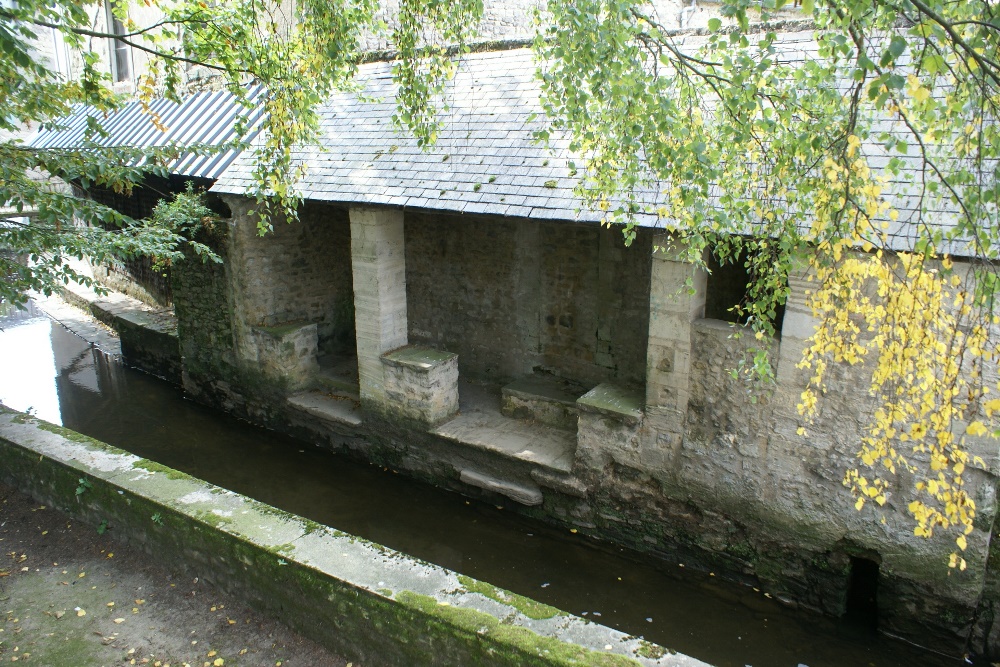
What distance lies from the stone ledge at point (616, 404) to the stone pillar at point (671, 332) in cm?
18

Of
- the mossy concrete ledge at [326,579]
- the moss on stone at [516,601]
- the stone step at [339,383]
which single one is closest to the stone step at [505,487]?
the stone step at [339,383]

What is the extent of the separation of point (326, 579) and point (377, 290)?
12.8 ft

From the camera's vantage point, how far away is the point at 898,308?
121 inches

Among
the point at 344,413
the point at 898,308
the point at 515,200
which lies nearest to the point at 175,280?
the point at 344,413

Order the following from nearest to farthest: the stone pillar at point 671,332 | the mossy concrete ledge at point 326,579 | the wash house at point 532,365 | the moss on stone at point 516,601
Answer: the mossy concrete ledge at point 326,579 → the moss on stone at point 516,601 → the wash house at point 532,365 → the stone pillar at point 671,332

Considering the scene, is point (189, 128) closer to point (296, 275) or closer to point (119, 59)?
point (296, 275)

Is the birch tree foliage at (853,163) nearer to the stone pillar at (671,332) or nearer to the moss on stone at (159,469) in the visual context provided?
the stone pillar at (671,332)

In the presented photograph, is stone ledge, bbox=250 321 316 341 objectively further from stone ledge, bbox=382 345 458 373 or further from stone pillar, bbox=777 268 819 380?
stone pillar, bbox=777 268 819 380

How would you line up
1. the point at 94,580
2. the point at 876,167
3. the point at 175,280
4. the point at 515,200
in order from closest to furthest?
1. the point at 94,580
2. the point at 876,167
3. the point at 515,200
4. the point at 175,280

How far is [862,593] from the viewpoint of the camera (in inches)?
209

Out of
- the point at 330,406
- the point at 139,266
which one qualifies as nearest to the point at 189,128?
the point at 330,406

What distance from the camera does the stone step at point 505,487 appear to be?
6.56 metres

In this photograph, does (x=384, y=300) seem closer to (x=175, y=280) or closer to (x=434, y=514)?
(x=434, y=514)

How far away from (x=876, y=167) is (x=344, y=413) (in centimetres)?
555
